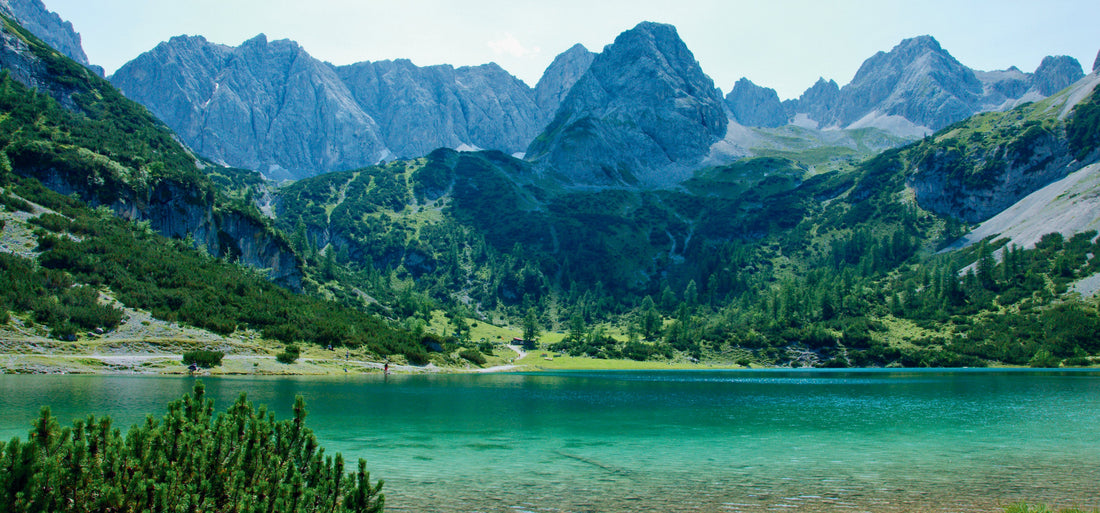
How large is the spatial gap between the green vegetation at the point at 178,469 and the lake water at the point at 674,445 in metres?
9.04

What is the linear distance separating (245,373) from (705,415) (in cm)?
Result: 6590

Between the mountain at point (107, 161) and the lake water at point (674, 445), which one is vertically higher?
the mountain at point (107, 161)

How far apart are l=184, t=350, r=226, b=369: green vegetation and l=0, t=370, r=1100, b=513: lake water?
518 inches

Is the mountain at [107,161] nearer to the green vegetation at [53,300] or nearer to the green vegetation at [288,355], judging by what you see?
the green vegetation at [53,300]

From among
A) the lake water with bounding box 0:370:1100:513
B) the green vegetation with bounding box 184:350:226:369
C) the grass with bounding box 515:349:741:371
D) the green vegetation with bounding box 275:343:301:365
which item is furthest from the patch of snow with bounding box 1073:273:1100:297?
the green vegetation with bounding box 184:350:226:369

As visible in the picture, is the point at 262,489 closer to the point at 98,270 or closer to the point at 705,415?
the point at 705,415

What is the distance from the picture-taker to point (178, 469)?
43.4 ft

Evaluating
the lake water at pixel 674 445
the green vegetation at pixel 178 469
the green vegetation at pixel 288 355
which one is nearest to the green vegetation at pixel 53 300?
the green vegetation at pixel 288 355

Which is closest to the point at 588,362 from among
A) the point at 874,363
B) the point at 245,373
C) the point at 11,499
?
the point at 874,363

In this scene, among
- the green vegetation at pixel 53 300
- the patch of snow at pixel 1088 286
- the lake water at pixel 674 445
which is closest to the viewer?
the lake water at pixel 674 445

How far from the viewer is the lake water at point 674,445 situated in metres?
24.0

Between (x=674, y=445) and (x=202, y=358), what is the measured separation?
73.5 metres

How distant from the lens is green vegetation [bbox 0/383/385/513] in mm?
11383

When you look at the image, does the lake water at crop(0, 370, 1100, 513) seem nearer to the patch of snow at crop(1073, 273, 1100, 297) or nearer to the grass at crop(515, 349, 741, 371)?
the grass at crop(515, 349, 741, 371)
